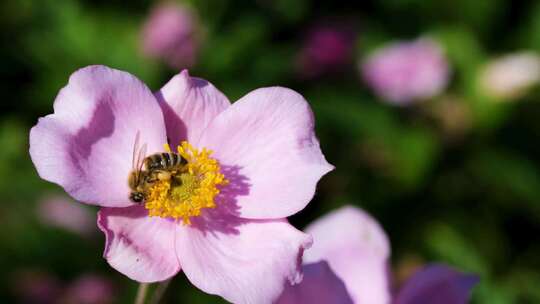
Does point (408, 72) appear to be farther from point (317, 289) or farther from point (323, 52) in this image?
point (317, 289)

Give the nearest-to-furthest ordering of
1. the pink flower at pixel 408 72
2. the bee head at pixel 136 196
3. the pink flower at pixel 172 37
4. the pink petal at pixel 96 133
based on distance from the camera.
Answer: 1. the pink petal at pixel 96 133
2. the bee head at pixel 136 196
3. the pink flower at pixel 172 37
4. the pink flower at pixel 408 72

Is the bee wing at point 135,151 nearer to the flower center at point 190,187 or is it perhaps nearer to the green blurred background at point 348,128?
the flower center at point 190,187

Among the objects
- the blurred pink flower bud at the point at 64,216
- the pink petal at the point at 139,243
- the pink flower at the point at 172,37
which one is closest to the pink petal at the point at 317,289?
the pink petal at the point at 139,243

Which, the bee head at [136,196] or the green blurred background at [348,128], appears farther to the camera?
the green blurred background at [348,128]

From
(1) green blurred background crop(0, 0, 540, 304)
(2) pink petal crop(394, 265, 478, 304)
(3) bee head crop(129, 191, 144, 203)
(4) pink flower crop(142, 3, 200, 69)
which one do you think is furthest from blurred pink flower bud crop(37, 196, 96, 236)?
(2) pink petal crop(394, 265, 478, 304)

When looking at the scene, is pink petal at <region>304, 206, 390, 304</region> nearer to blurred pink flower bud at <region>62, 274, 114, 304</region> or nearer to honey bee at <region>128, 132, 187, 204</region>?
honey bee at <region>128, 132, 187, 204</region>

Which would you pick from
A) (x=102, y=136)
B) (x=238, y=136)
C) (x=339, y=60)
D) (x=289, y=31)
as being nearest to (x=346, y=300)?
(x=238, y=136)

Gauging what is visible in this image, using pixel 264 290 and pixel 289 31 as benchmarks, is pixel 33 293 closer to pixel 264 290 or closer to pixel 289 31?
pixel 264 290
